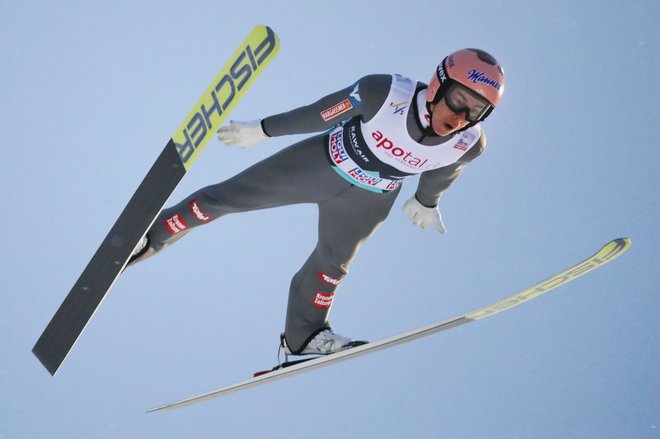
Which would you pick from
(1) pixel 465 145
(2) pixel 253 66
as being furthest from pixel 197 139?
(1) pixel 465 145

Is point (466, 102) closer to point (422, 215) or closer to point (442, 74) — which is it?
point (442, 74)

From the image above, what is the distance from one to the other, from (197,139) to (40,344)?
1.63 meters

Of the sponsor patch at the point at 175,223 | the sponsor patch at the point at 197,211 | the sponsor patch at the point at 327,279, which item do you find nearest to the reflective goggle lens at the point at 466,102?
the sponsor patch at the point at 327,279

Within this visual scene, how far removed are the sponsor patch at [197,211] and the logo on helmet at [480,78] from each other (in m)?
1.66

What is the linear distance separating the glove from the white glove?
3.30ft

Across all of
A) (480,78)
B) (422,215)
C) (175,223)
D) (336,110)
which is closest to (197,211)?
(175,223)

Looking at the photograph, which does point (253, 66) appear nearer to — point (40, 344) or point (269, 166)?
point (269, 166)

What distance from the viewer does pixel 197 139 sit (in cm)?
512

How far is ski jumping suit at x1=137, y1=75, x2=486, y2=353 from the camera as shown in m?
5.35

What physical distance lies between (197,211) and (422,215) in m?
1.31

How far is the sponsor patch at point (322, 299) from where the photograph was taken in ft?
19.2

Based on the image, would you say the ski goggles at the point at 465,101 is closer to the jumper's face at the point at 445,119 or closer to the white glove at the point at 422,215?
the jumper's face at the point at 445,119

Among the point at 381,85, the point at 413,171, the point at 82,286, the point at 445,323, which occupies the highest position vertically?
the point at 381,85

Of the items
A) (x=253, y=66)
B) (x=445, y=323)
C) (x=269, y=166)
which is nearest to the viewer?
(x=253, y=66)
